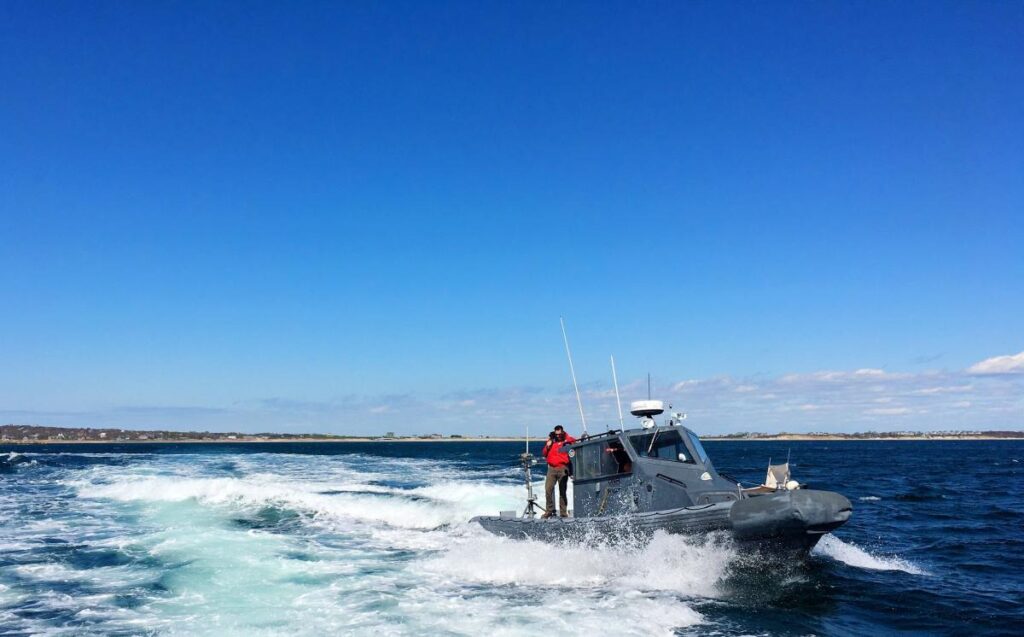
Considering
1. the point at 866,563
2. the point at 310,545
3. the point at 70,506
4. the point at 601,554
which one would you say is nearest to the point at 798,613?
the point at 601,554

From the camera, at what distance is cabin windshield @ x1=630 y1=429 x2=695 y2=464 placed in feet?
42.8

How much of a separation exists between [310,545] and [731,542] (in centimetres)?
1051

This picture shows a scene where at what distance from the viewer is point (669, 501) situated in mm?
12539

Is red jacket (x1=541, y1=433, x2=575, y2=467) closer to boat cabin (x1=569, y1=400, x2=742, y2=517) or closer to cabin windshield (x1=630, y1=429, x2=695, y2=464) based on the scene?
boat cabin (x1=569, y1=400, x2=742, y2=517)

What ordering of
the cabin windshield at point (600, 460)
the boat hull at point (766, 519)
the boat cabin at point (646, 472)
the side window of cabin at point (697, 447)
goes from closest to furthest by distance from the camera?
the boat hull at point (766, 519) < the boat cabin at point (646, 472) < the side window of cabin at point (697, 447) < the cabin windshield at point (600, 460)

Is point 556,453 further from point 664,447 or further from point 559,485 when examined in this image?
point 664,447

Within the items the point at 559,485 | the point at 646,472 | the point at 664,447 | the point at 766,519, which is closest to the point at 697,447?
the point at 664,447

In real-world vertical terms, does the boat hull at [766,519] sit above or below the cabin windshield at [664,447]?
below

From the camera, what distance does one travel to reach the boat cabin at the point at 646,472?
12.5 metres

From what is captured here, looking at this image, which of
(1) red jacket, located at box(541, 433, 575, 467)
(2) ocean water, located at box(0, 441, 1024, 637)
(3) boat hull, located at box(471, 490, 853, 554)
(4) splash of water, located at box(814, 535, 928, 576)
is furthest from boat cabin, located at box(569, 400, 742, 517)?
(4) splash of water, located at box(814, 535, 928, 576)

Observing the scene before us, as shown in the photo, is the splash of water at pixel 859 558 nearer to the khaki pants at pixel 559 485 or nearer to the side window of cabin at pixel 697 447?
the side window of cabin at pixel 697 447

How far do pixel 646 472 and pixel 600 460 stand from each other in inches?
54.0

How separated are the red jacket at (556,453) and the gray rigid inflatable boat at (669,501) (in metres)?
0.20

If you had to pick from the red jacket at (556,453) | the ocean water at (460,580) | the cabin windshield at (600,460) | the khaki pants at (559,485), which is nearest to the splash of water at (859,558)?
the ocean water at (460,580)
